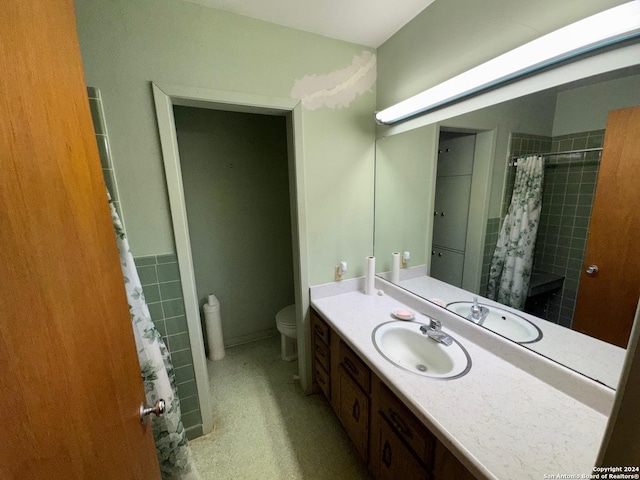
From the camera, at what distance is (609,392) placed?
0.78m

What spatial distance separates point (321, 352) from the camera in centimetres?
167

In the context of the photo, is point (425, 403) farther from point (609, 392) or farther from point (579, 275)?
point (579, 275)

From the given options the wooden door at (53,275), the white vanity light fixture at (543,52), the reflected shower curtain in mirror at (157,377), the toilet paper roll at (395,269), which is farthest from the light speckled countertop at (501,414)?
the white vanity light fixture at (543,52)

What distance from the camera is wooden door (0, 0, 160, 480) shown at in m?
0.34

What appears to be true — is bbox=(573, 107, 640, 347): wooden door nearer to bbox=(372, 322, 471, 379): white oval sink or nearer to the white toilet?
bbox=(372, 322, 471, 379): white oval sink

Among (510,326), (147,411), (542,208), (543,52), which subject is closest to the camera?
(147,411)

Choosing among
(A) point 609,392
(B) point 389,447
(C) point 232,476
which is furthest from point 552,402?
(C) point 232,476

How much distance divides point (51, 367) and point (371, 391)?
3.72 feet

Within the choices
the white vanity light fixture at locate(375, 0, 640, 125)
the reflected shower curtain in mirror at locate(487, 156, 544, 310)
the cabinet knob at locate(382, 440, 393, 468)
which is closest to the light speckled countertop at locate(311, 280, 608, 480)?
the reflected shower curtain in mirror at locate(487, 156, 544, 310)

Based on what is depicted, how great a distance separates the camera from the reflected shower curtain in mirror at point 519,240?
40.3 inches

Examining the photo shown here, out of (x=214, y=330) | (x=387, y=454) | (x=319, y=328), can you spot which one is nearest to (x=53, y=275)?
(x=387, y=454)

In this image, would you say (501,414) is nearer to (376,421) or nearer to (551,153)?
(376,421)

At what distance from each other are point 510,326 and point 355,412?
873 mm

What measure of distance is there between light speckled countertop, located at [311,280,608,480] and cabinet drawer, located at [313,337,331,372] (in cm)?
47
